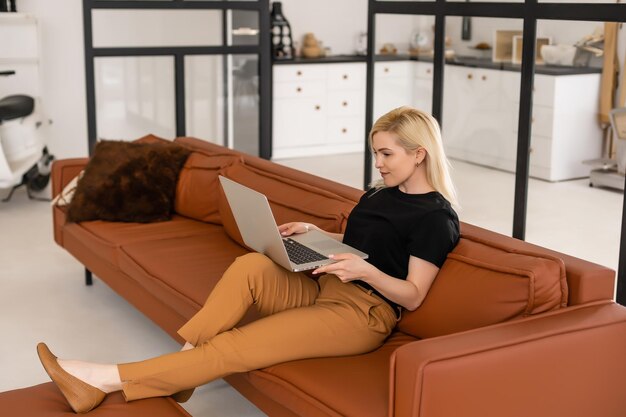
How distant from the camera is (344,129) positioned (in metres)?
8.06

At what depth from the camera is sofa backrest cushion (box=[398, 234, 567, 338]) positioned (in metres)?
2.36

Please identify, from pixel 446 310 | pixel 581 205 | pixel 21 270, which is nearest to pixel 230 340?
pixel 446 310

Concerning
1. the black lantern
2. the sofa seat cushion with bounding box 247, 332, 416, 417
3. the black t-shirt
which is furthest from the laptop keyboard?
the black lantern

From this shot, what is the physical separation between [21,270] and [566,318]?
129 inches

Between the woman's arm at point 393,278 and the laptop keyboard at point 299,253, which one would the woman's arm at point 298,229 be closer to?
the laptop keyboard at point 299,253

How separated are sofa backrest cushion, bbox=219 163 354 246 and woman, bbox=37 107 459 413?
39 centimetres

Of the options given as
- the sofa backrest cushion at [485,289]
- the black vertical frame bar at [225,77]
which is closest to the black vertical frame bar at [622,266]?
the sofa backrest cushion at [485,289]

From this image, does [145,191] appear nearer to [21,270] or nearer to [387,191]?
[21,270]

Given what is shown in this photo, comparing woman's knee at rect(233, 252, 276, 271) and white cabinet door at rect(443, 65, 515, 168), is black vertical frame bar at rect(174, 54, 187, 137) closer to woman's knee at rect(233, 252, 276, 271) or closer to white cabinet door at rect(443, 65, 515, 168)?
white cabinet door at rect(443, 65, 515, 168)

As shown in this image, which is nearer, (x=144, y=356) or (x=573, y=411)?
(x=573, y=411)

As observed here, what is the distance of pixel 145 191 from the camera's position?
161 inches

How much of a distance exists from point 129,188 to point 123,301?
0.56 m

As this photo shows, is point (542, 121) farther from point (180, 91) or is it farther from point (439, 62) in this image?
point (180, 91)

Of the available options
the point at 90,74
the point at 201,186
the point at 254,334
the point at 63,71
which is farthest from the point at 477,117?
the point at 63,71
